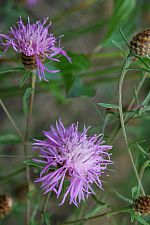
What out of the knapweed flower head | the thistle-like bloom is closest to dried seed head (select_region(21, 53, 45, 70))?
the thistle-like bloom

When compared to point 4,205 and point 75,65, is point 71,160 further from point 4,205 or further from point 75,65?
point 75,65

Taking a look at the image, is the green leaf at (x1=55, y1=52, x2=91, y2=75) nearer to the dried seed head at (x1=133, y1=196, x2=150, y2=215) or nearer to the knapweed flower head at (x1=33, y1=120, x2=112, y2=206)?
the knapweed flower head at (x1=33, y1=120, x2=112, y2=206)

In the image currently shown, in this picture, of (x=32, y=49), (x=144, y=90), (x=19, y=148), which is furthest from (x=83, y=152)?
(x=144, y=90)

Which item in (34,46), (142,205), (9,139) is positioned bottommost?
(142,205)

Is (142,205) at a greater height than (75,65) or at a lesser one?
lesser

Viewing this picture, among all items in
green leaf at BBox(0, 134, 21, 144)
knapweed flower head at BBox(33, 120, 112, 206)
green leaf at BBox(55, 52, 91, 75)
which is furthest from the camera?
green leaf at BBox(55, 52, 91, 75)

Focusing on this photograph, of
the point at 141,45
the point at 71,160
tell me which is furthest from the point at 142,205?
the point at 141,45

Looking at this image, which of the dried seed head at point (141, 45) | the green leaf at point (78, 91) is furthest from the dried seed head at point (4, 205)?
the dried seed head at point (141, 45)
